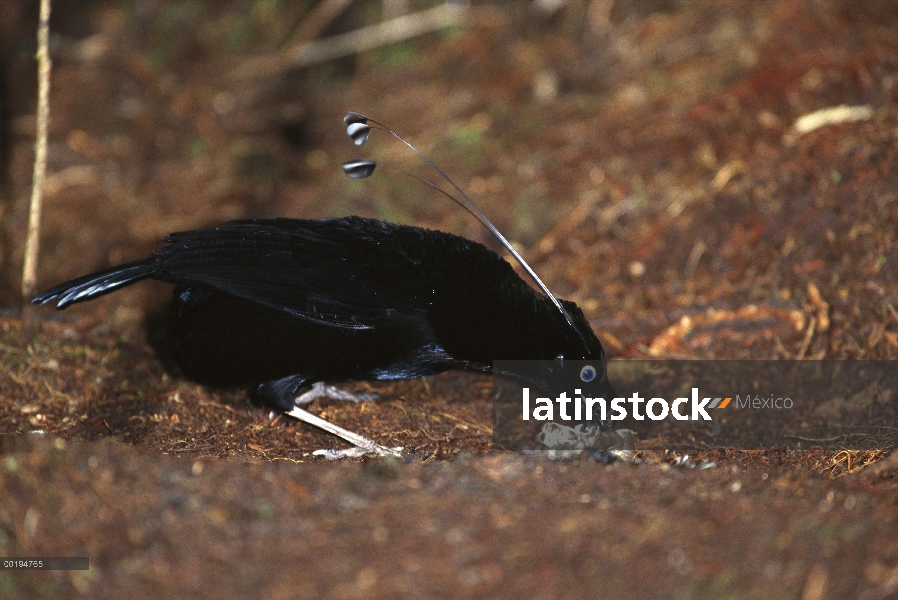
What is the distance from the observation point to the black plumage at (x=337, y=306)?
12.2ft

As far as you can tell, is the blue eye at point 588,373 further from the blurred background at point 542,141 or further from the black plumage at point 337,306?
the blurred background at point 542,141

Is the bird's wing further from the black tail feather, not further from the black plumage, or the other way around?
the black tail feather

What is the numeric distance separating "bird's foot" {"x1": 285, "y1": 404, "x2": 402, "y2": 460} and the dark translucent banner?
0.53 meters

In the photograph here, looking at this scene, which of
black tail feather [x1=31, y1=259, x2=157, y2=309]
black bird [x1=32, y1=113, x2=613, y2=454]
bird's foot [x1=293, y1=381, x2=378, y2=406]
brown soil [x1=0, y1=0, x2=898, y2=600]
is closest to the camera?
brown soil [x1=0, y1=0, x2=898, y2=600]

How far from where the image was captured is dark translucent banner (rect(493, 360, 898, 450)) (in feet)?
12.1

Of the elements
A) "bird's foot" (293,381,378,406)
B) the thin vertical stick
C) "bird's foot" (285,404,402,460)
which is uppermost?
the thin vertical stick

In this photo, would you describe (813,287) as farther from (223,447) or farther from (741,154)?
(223,447)

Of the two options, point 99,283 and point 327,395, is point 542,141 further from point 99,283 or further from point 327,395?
point 99,283

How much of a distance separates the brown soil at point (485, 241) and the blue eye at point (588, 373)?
1.66 ft

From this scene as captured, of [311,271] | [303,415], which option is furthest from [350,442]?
[311,271]

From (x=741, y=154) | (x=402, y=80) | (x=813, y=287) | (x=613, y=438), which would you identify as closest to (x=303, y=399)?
(x=613, y=438)

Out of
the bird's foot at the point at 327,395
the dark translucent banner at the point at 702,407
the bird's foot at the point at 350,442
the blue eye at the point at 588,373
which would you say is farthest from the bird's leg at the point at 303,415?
the blue eye at the point at 588,373

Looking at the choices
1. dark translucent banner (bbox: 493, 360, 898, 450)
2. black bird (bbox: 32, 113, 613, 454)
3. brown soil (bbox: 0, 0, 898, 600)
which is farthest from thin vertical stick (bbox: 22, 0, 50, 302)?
dark translucent banner (bbox: 493, 360, 898, 450)

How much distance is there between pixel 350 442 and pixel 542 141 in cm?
369
